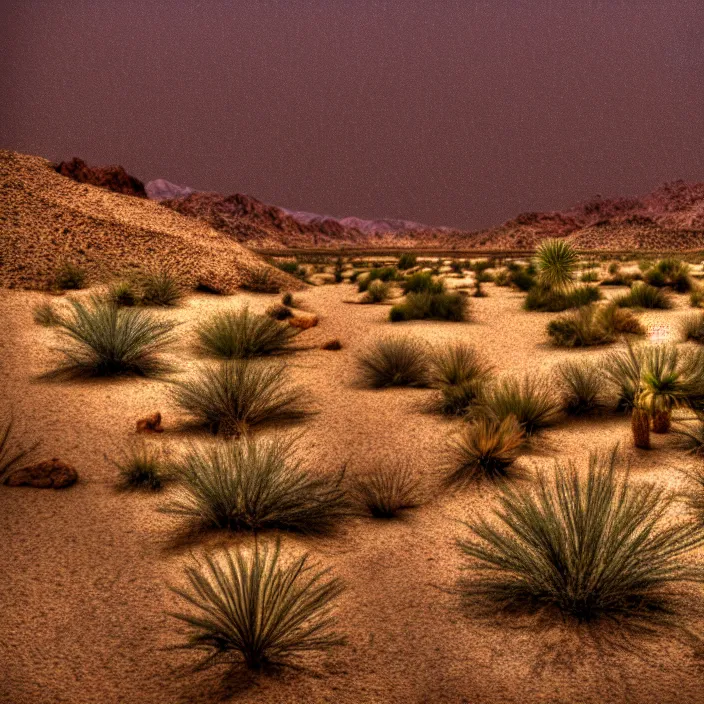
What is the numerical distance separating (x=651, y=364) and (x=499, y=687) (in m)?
5.49

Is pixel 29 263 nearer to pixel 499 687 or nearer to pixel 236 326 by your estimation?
pixel 236 326

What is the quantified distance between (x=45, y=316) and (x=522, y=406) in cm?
760

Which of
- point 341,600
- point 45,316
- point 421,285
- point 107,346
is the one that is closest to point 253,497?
point 341,600

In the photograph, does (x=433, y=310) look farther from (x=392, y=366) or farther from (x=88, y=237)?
(x=88, y=237)

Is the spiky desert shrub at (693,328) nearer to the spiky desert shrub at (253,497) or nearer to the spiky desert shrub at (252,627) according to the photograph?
the spiky desert shrub at (253,497)

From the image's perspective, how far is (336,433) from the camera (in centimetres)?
855

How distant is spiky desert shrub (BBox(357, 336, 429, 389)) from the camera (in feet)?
35.1

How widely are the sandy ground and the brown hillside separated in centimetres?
541

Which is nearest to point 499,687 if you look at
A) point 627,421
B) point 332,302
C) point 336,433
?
point 336,433

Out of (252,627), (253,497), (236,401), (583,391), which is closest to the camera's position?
(252,627)

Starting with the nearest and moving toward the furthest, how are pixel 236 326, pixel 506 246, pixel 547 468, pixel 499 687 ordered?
pixel 499 687 → pixel 547 468 → pixel 236 326 → pixel 506 246

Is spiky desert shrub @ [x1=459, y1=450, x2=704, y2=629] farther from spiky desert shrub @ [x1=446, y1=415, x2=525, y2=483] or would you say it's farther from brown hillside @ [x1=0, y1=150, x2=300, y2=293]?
brown hillside @ [x1=0, y1=150, x2=300, y2=293]

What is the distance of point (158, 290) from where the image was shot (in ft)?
46.6

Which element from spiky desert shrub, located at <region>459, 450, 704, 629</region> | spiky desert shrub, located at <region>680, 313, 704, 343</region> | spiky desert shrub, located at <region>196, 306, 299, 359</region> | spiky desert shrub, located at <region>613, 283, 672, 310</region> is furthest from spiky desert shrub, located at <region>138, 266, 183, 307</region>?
spiky desert shrub, located at <region>459, 450, 704, 629</region>
